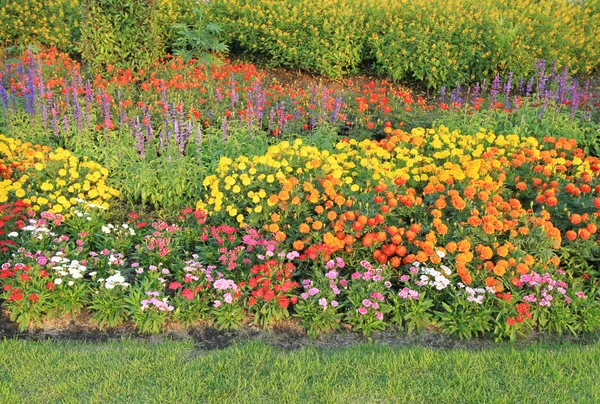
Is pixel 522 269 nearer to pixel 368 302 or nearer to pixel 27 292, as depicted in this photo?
pixel 368 302

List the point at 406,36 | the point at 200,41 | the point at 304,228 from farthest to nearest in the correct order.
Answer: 1. the point at 406,36
2. the point at 200,41
3. the point at 304,228

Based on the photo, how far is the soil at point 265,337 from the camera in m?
4.18

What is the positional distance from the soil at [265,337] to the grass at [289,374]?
149 mm

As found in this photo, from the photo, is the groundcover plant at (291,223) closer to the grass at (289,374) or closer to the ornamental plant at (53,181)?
the ornamental plant at (53,181)

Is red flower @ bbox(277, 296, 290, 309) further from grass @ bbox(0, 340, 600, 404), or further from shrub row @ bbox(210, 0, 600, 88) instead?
shrub row @ bbox(210, 0, 600, 88)

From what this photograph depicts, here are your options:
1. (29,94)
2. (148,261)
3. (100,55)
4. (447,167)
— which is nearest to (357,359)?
(148,261)

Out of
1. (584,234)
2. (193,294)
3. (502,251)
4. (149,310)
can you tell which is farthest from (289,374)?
(584,234)

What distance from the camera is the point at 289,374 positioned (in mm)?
3658

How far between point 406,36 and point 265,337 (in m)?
6.16

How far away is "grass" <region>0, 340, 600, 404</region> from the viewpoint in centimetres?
349

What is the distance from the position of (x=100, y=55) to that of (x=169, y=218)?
116 inches

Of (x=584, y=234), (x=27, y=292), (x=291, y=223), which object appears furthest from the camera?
(x=291, y=223)

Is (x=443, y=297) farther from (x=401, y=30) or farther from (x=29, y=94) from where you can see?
(x=401, y=30)

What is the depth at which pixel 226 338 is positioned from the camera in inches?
166
